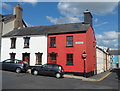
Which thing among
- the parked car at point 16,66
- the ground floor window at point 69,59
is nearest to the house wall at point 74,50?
the ground floor window at point 69,59

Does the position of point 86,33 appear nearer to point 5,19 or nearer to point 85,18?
point 85,18

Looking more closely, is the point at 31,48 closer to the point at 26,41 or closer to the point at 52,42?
the point at 26,41

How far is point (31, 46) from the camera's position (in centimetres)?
2223

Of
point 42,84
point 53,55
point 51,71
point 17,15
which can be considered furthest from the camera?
point 17,15

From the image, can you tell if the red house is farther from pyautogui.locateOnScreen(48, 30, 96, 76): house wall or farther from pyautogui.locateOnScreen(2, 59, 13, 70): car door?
pyautogui.locateOnScreen(2, 59, 13, 70): car door

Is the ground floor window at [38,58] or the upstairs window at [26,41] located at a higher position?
the upstairs window at [26,41]

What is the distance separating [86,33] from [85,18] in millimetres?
3734

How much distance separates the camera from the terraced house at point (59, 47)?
19.2 m

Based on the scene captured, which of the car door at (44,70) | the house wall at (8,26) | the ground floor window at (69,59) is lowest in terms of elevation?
the car door at (44,70)

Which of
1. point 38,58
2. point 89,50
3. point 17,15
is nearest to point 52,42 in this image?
point 38,58

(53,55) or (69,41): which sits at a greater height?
(69,41)

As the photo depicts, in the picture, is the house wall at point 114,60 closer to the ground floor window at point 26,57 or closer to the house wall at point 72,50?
the house wall at point 72,50

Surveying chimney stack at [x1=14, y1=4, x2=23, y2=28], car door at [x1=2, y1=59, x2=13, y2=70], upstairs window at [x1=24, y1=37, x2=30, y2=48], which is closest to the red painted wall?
upstairs window at [x1=24, y1=37, x2=30, y2=48]

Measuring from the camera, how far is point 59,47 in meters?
20.5
